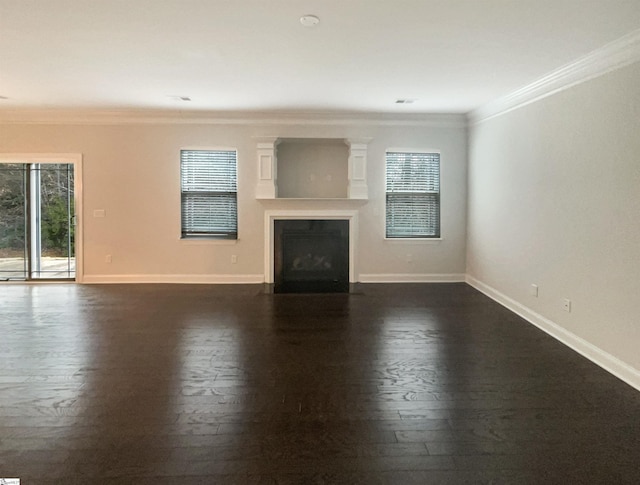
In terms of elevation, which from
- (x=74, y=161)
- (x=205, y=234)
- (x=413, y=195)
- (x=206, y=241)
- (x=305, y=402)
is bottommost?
(x=305, y=402)

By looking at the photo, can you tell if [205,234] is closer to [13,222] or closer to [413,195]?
[13,222]

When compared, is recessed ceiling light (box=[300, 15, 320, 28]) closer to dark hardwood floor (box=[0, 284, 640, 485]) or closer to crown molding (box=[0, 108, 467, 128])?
dark hardwood floor (box=[0, 284, 640, 485])

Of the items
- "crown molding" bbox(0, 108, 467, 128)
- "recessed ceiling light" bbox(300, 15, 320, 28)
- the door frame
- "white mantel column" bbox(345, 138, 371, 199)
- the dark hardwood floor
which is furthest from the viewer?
"white mantel column" bbox(345, 138, 371, 199)

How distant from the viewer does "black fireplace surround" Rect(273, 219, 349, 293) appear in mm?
6715

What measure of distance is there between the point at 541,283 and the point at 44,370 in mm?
4710

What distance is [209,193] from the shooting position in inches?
264

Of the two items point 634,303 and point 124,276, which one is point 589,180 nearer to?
point 634,303

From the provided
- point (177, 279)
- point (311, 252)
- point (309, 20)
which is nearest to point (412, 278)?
point (311, 252)

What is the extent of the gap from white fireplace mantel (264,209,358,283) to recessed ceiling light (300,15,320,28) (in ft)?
12.3

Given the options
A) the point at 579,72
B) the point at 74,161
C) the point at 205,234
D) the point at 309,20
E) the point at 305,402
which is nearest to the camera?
the point at 305,402

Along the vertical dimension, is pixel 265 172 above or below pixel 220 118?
below

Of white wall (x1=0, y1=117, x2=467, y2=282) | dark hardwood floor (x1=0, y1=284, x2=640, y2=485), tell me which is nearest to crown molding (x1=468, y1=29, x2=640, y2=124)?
white wall (x1=0, y1=117, x2=467, y2=282)

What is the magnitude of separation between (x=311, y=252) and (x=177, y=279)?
217 cm

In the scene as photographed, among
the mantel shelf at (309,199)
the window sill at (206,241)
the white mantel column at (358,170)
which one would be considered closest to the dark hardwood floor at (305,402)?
the window sill at (206,241)
